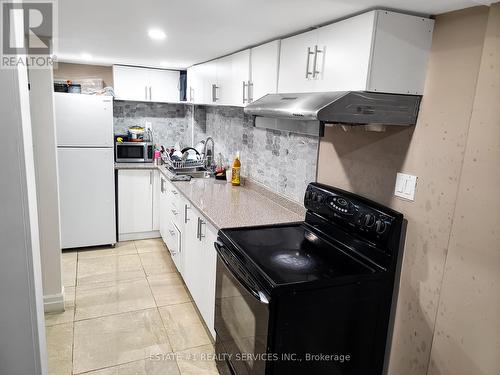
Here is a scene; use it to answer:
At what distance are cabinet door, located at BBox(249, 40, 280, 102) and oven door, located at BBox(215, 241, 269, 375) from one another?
3.45 ft

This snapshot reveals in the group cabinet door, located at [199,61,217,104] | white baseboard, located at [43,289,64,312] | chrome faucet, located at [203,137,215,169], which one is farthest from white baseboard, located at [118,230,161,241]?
cabinet door, located at [199,61,217,104]

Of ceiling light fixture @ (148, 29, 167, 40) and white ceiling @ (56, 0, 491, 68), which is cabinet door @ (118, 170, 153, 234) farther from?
ceiling light fixture @ (148, 29, 167, 40)

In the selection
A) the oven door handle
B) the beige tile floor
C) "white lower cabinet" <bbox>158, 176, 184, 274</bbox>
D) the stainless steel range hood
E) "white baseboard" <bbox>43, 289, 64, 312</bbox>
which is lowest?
the beige tile floor

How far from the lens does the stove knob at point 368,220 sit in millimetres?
1709

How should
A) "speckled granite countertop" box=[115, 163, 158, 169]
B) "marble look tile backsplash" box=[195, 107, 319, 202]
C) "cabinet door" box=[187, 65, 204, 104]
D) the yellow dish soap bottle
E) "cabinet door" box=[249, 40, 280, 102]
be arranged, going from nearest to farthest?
"cabinet door" box=[249, 40, 280, 102] → "marble look tile backsplash" box=[195, 107, 319, 202] → the yellow dish soap bottle → "cabinet door" box=[187, 65, 204, 104] → "speckled granite countertop" box=[115, 163, 158, 169]

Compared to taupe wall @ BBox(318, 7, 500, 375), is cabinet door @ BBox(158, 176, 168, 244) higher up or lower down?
lower down

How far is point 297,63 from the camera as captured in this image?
1.93m

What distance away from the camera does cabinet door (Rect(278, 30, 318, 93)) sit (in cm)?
182

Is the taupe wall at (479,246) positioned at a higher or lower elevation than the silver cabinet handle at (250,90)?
lower

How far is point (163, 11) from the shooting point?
5.89 feet

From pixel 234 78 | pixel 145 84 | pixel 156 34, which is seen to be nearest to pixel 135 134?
pixel 145 84

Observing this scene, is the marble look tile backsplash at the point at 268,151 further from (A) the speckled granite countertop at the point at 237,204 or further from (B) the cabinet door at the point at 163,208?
(B) the cabinet door at the point at 163,208

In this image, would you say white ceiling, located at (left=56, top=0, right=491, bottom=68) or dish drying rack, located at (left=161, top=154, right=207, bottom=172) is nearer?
white ceiling, located at (left=56, top=0, right=491, bottom=68)

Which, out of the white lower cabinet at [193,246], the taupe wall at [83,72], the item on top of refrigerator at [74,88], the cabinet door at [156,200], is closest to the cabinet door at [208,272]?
the white lower cabinet at [193,246]
